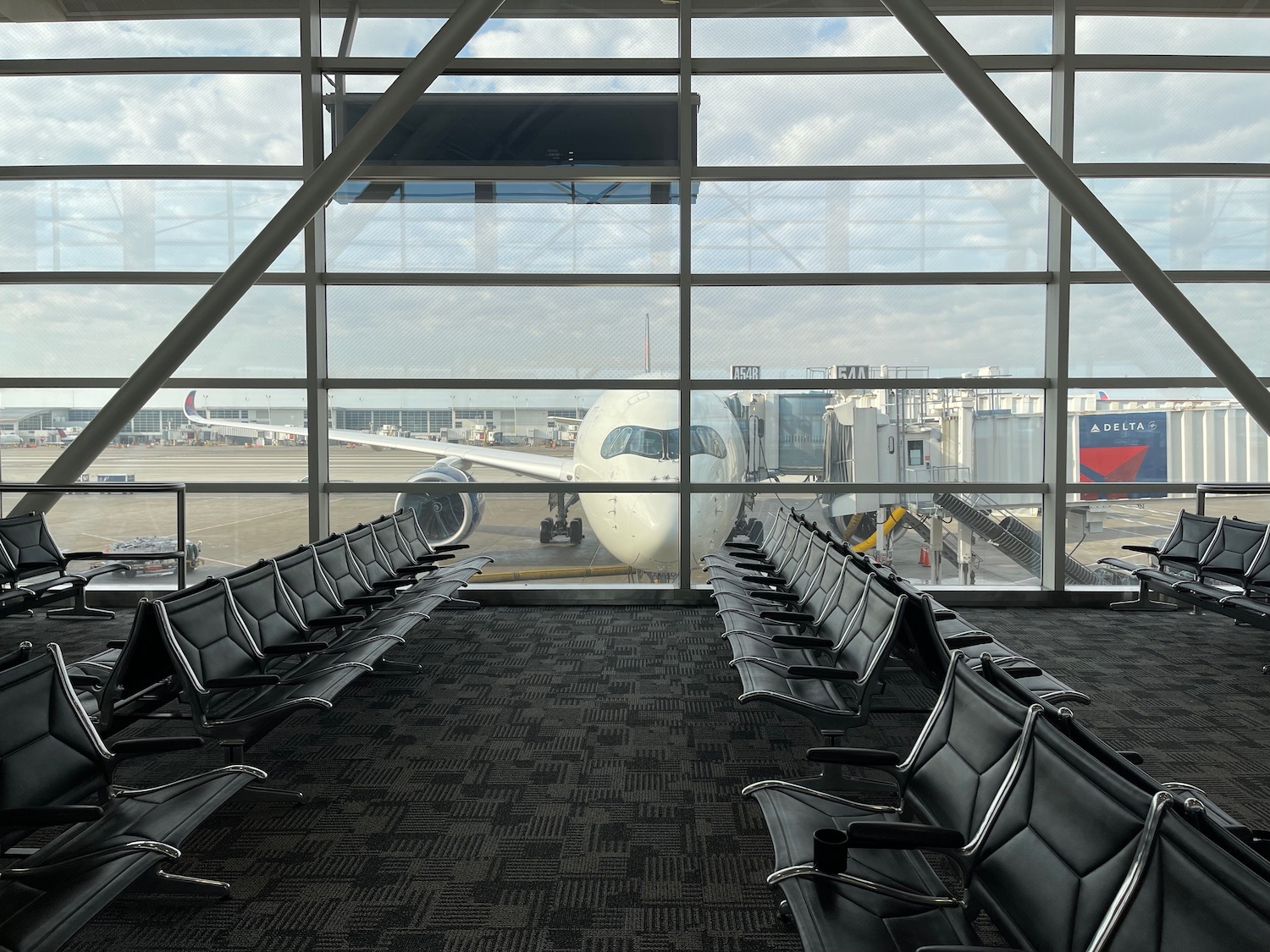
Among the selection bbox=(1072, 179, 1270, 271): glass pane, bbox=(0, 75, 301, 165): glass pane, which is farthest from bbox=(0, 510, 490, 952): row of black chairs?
bbox=(1072, 179, 1270, 271): glass pane

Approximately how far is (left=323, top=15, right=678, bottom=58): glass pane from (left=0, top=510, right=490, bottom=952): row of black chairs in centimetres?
407

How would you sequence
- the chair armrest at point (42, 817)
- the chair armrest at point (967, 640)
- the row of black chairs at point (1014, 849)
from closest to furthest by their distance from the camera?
the row of black chairs at point (1014, 849), the chair armrest at point (42, 817), the chair armrest at point (967, 640)

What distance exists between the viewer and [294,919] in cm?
235

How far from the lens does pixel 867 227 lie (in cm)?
648

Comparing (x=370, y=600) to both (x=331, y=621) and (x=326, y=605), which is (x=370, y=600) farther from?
(x=331, y=621)

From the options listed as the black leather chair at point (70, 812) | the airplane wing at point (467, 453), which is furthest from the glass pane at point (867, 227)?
the black leather chair at point (70, 812)

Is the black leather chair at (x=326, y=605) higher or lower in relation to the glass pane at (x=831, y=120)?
lower

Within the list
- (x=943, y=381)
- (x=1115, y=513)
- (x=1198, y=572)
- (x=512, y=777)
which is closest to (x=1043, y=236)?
(x=943, y=381)

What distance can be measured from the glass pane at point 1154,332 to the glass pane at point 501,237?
329 centimetres

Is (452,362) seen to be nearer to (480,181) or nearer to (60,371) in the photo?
(480,181)

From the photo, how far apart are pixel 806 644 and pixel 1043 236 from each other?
4.65 meters

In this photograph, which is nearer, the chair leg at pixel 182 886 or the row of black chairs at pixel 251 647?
the chair leg at pixel 182 886

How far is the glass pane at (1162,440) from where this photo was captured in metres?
6.51

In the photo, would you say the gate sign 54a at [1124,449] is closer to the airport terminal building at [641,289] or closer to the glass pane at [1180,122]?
the airport terminal building at [641,289]
